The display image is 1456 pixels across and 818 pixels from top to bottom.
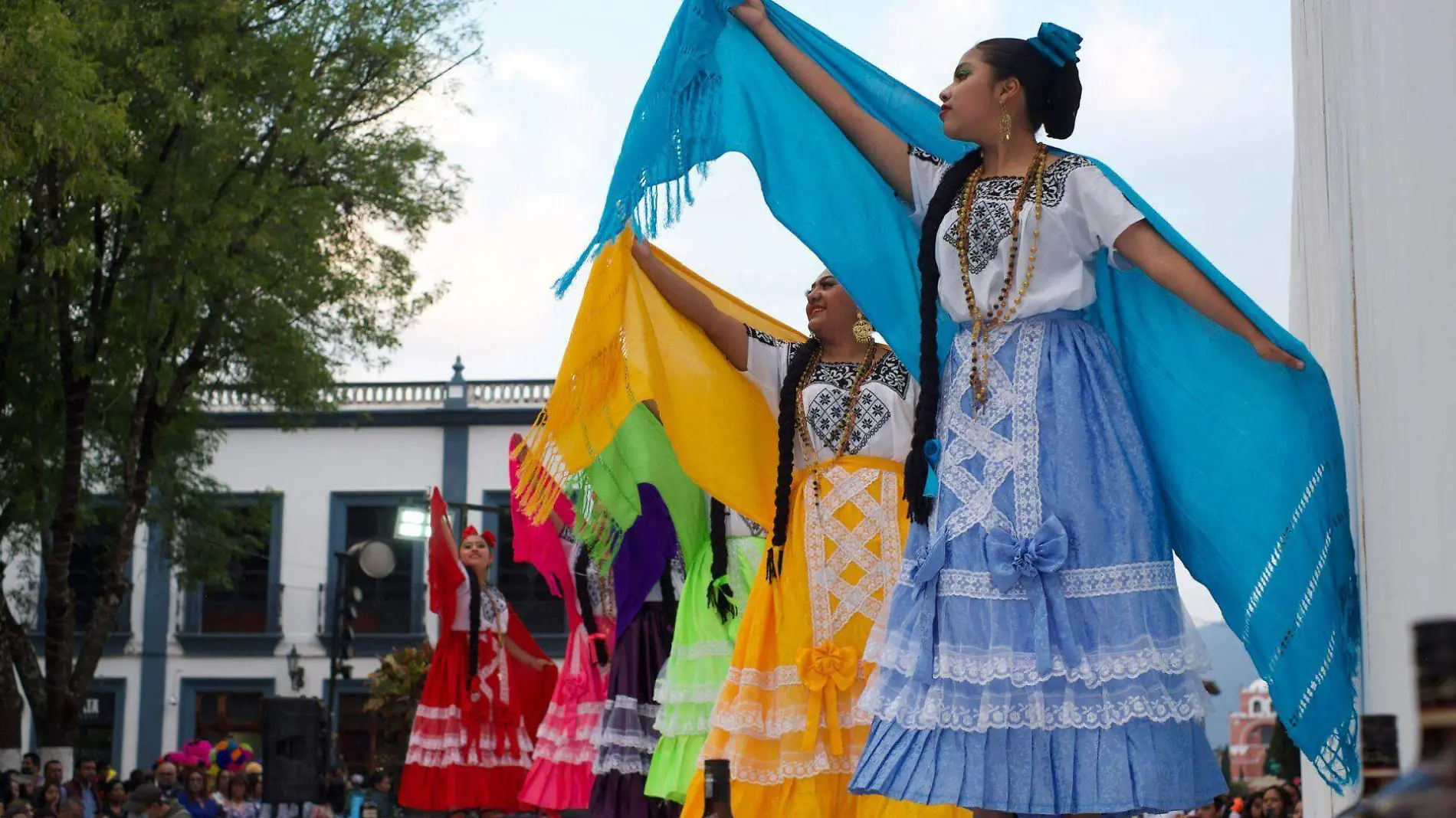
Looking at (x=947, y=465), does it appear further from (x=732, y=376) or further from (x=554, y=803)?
(x=554, y=803)

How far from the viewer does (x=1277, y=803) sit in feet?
44.0

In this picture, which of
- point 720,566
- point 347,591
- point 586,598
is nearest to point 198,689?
point 347,591

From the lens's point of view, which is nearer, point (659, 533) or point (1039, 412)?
point (1039, 412)

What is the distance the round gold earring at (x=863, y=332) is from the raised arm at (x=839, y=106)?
968mm

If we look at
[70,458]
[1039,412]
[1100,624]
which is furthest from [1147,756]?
[70,458]

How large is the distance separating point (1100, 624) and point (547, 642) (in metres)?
31.8

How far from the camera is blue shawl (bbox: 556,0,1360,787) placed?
11.9 feet

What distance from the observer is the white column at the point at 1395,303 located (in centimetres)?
252

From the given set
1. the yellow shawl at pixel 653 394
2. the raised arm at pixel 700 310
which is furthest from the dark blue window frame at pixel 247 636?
the raised arm at pixel 700 310

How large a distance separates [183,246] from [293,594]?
21364 millimetres

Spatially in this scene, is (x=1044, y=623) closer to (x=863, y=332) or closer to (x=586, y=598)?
(x=863, y=332)

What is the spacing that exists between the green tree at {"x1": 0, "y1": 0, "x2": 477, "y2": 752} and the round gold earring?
9.01 metres

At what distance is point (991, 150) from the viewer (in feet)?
13.1

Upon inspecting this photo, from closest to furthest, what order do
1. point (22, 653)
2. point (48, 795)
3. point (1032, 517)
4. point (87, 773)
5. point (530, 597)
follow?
point (1032, 517) < point (48, 795) < point (22, 653) < point (87, 773) < point (530, 597)
